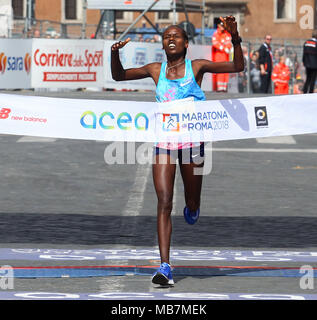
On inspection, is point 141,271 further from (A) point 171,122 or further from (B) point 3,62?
(B) point 3,62

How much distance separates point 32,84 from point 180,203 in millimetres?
21155

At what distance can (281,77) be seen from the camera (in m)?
35.3

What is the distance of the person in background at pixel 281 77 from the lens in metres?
35.3

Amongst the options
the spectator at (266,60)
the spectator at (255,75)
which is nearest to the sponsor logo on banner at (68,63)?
the spectator at (255,75)

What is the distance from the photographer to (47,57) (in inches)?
1339

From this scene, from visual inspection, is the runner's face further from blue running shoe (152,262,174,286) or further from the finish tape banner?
blue running shoe (152,262,174,286)

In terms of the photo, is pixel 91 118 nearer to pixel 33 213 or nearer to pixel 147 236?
pixel 147 236

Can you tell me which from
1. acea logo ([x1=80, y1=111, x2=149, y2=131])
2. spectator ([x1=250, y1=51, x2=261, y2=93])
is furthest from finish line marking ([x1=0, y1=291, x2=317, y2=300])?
spectator ([x1=250, y1=51, x2=261, y2=93])

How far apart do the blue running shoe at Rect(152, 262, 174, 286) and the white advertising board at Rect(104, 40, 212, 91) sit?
2737 centimetres

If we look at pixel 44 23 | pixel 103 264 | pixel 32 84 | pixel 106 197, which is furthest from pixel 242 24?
pixel 103 264

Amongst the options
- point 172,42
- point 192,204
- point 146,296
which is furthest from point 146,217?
point 146,296

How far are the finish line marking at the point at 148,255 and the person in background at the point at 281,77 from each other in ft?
85.8

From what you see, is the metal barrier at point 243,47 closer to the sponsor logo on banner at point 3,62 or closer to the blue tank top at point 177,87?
the sponsor logo on banner at point 3,62

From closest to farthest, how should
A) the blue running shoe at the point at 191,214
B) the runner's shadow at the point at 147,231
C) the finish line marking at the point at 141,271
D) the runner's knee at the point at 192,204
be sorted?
the finish line marking at the point at 141,271 → the runner's knee at the point at 192,204 → the blue running shoe at the point at 191,214 → the runner's shadow at the point at 147,231
